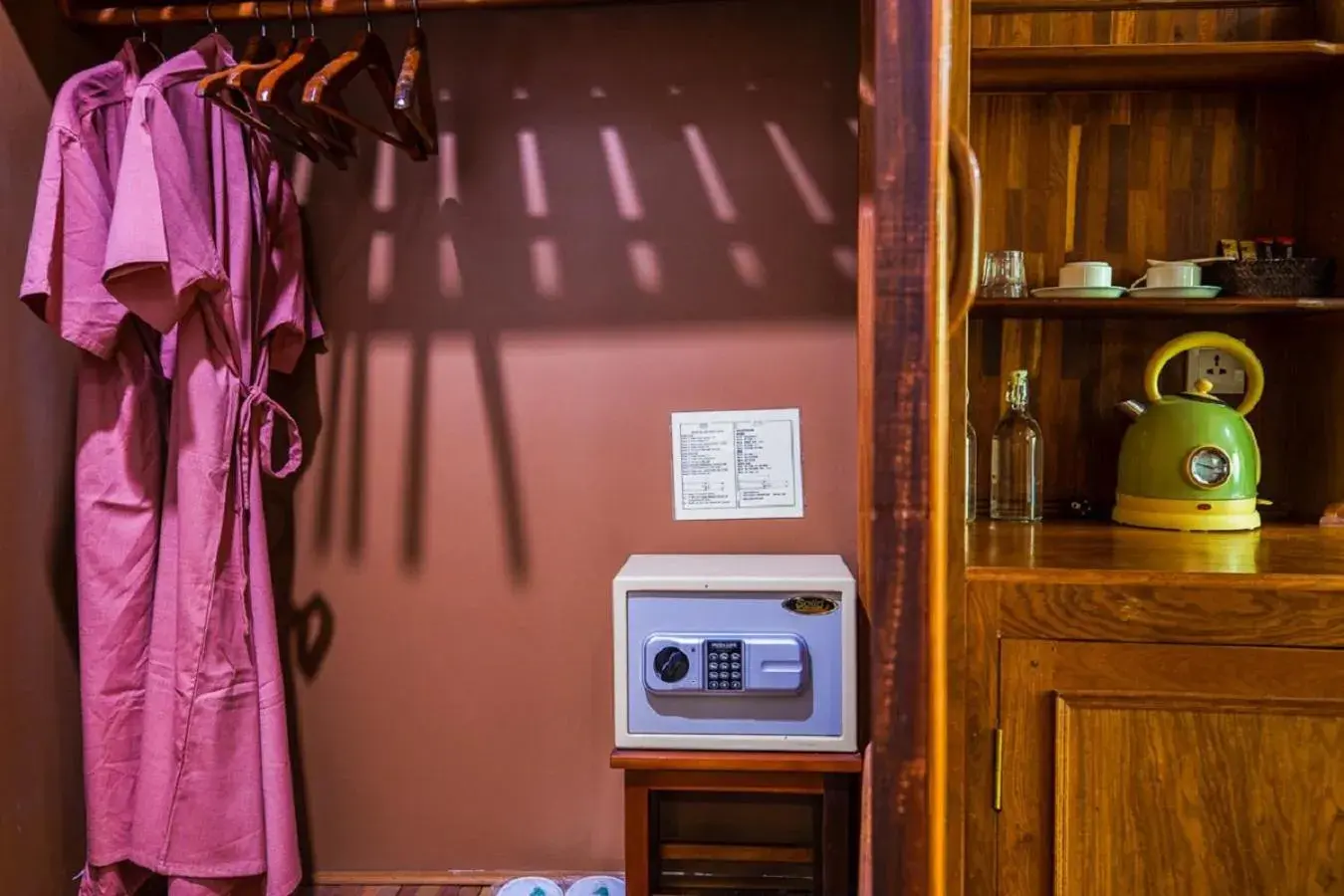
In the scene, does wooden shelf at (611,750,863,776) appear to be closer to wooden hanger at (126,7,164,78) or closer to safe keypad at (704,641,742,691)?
safe keypad at (704,641,742,691)

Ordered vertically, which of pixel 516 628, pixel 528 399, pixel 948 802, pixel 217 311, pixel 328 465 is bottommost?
pixel 948 802

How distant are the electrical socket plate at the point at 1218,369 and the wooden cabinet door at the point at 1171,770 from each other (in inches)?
27.1

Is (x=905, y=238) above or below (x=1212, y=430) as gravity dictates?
above

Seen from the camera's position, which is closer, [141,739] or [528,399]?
[141,739]

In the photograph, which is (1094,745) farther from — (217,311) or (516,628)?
(217,311)

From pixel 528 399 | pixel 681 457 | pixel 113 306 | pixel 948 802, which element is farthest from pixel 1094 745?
pixel 113 306

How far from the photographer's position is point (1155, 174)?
1.68 m

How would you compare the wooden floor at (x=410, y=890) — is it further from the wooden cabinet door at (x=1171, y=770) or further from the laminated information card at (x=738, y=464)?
the wooden cabinet door at (x=1171, y=770)

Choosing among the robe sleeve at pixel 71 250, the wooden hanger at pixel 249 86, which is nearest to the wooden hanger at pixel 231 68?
the wooden hanger at pixel 249 86

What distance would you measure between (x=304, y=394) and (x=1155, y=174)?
1.71m

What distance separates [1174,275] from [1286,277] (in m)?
0.18

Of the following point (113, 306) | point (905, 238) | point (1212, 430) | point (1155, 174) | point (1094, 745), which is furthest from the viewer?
point (1155, 174)

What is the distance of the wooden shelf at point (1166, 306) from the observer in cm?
148

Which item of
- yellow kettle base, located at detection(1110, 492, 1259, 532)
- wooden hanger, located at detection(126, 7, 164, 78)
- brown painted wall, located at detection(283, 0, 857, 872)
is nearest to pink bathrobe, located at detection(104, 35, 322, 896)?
wooden hanger, located at detection(126, 7, 164, 78)
